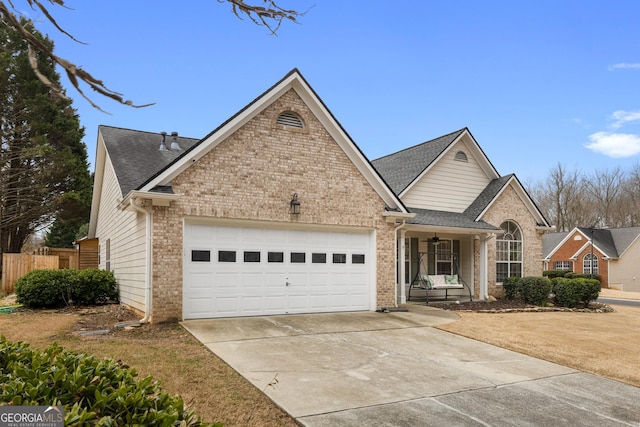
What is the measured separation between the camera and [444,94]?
19.5 meters

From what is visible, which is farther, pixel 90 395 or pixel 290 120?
pixel 290 120

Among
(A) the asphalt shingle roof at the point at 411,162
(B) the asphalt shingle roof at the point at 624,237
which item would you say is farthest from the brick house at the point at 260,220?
(B) the asphalt shingle roof at the point at 624,237

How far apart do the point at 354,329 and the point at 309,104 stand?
6.23 meters

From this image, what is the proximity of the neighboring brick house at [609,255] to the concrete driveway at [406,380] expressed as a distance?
3288 centimetres

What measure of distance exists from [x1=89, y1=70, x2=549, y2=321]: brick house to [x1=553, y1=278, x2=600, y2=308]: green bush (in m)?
4.63

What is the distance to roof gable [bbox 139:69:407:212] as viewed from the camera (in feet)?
35.8

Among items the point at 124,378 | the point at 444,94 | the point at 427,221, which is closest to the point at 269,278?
the point at 427,221

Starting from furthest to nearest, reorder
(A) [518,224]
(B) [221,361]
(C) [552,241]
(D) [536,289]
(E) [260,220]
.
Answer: (C) [552,241]
(A) [518,224]
(D) [536,289]
(E) [260,220]
(B) [221,361]

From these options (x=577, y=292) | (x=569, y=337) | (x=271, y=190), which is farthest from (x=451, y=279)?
(x=271, y=190)

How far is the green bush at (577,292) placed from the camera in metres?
17.7

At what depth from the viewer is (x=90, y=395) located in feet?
12.0

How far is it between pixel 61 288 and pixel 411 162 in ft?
44.3

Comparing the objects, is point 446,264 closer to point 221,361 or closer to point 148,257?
point 148,257

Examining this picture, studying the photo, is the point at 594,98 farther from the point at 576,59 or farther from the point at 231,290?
the point at 231,290
